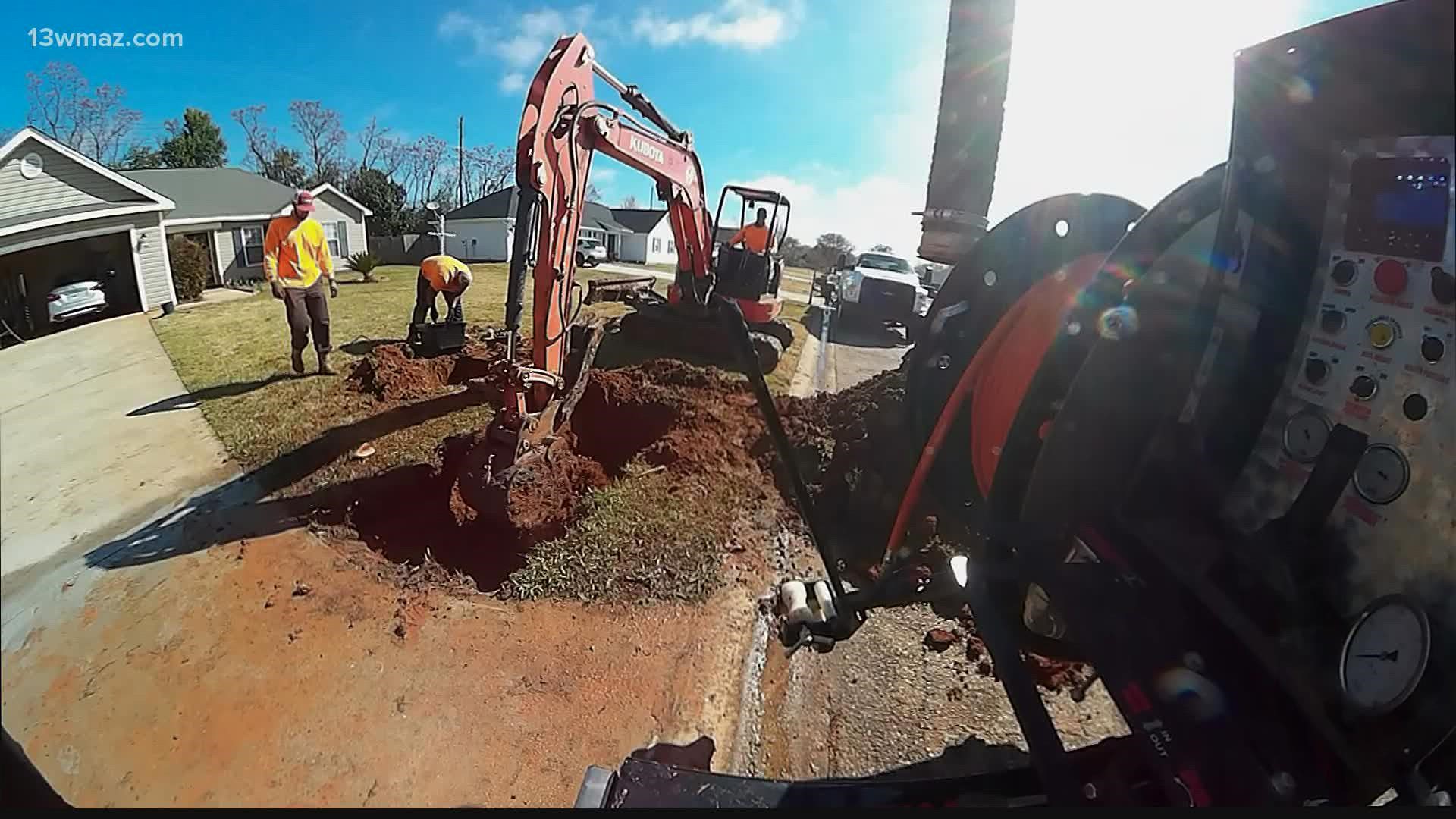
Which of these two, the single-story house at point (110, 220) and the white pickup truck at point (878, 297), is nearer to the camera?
the single-story house at point (110, 220)

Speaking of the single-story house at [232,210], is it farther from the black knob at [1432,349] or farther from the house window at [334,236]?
the black knob at [1432,349]

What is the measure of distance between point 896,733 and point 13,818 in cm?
284

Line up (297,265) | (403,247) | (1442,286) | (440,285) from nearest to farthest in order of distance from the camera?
(1442,286), (297,265), (403,247), (440,285)

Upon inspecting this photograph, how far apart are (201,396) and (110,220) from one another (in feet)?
1.14

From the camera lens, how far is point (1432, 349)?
33.5 inches

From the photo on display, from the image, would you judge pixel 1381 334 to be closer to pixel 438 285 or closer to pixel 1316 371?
pixel 1316 371

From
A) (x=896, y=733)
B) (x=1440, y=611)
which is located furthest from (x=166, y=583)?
(x=896, y=733)

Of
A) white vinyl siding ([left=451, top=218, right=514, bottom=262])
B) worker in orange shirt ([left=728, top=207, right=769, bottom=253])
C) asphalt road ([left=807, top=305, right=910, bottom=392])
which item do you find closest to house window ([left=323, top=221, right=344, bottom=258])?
white vinyl siding ([left=451, top=218, right=514, bottom=262])

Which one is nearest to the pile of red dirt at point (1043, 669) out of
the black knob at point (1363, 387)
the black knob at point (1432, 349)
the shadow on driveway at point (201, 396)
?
the black knob at point (1363, 387)

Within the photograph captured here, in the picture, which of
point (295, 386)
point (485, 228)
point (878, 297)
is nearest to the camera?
point (295, 386)

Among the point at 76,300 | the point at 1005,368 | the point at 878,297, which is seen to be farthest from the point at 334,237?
the point at 878,297

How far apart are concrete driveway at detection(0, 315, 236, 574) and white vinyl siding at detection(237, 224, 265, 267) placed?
5.50 ft

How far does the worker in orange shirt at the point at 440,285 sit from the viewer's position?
17.2 ft

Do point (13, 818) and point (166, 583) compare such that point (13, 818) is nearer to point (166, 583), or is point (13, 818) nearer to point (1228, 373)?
point (166, 583)
